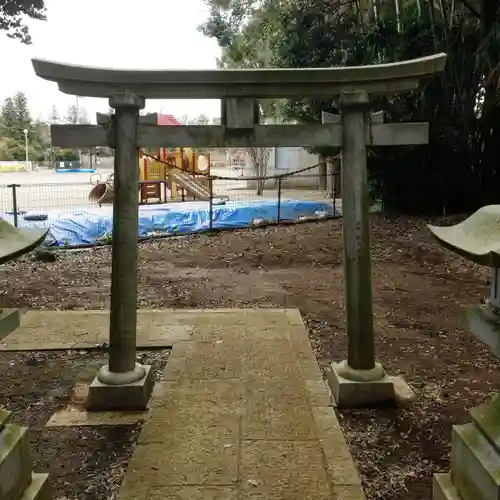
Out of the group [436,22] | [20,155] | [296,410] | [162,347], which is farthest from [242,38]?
[20,155]

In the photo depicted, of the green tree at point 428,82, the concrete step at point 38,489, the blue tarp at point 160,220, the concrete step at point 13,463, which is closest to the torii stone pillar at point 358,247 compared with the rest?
the concrete step at point 38,489

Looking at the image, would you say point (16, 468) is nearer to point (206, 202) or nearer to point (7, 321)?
point (7, 321)

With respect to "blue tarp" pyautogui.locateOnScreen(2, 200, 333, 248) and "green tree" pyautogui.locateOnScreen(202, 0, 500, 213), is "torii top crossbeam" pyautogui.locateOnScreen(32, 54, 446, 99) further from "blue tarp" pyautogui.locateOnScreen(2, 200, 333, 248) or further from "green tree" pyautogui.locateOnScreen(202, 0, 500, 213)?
"blue tarp" pyautogui.locateOnScreen(2, 200, 333, 248)

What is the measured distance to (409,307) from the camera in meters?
6.05

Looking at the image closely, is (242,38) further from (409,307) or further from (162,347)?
(162,347)

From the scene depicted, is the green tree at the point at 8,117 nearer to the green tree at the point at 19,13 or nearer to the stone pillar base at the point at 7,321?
the green tree at the point at 19,13

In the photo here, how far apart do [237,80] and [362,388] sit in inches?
85.9

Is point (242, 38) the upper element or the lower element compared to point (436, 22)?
upper

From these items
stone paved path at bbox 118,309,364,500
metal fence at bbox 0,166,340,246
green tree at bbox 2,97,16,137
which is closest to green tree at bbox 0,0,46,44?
metal fence at bbox 0,166,340,246

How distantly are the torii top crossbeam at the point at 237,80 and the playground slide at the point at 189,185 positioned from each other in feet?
49.1

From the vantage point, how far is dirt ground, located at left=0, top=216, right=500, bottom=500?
10.3 ft

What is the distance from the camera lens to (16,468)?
6.72 ft

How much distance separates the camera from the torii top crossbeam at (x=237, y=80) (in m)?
3.39

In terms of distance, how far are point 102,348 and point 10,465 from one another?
109 inches
